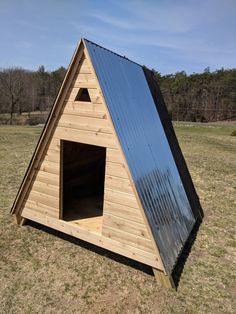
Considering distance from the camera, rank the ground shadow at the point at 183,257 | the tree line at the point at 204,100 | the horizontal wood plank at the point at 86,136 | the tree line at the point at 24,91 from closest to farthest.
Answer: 1. the horizontal wood plank at the point at 86,136
2. the ground shadow at the point at 183,257
3. the tree line at the point at 204,100
4. the tree line at the point at 24,91

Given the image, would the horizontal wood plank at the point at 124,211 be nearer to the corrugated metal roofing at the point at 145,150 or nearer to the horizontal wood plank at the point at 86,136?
the corrugated metal roofing at the point at 145,150

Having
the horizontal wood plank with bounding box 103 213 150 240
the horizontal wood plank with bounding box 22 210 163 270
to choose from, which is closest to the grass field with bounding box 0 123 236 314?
the horizontal wood plank with bounding box 22 210 163 270

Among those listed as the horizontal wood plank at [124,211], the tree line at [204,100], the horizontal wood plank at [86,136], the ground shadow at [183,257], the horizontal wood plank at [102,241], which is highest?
the tree line at [204,100]

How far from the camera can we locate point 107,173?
4113mm

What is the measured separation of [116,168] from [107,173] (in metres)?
0.20

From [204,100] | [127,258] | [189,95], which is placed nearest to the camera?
[127,258]

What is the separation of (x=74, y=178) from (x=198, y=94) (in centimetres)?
3493

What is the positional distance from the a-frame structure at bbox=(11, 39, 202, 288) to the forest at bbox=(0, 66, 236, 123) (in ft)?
105

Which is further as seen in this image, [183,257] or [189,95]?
[189,95]

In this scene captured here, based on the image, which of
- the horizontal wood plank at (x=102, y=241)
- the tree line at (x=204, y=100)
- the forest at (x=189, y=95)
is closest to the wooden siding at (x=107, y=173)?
the horizontal wood plank at (x=102, y=241)

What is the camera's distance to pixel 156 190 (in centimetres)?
439

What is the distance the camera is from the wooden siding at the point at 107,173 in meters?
3.94

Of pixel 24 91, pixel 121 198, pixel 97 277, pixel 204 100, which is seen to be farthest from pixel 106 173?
pixel 24 91

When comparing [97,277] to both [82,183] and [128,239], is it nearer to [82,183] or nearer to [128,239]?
[128,239]
